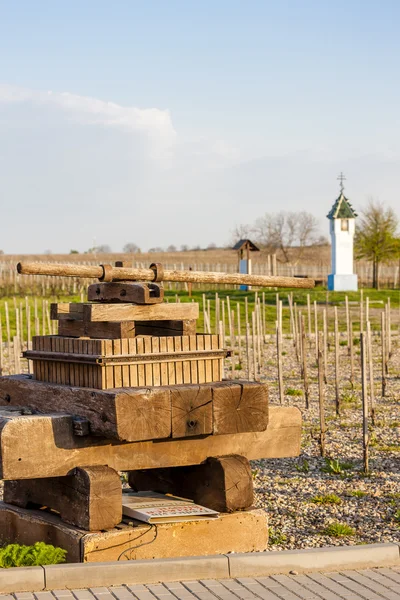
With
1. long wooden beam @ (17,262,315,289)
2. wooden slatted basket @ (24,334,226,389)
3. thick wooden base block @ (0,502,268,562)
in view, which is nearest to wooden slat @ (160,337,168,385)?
wooden slatted basket @ (24,334,226,389)

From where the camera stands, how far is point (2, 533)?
612 centimetres

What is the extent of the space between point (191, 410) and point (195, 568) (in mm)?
870

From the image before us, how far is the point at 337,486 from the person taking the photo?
26.1 ft

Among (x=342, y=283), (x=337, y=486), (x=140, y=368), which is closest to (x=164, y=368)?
(x=140, y=368)

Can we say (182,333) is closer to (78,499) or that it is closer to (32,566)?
(78,499)

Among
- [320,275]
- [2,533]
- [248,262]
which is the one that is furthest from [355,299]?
[2,533]

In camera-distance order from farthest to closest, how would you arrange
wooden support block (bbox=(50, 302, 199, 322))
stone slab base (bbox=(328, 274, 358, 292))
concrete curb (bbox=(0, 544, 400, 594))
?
stone slab base (bbox=(328, 274, 358, 292)) → wooden support block (bbox=(50, 302, 199, 322)) → concrete curb (bbox=(0, 544, 400, 594))

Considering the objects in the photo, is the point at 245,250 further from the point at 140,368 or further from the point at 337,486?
the point at 140,368

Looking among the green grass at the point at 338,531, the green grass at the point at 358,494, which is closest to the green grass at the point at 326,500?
the green grass at the point at 358,494

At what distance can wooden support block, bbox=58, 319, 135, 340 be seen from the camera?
5461mm

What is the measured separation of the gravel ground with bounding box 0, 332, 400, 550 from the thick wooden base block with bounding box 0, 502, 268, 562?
0.44m

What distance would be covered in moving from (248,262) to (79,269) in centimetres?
3406

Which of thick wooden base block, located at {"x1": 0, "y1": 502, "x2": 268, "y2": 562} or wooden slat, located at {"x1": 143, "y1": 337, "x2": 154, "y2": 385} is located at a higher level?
wooden slat, located at {"x1": 143, "y1": 337, "x2": 154, "y2": 385}

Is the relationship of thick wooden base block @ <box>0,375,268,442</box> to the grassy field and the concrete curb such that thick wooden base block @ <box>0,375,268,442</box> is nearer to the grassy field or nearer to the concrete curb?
the concrete curb
